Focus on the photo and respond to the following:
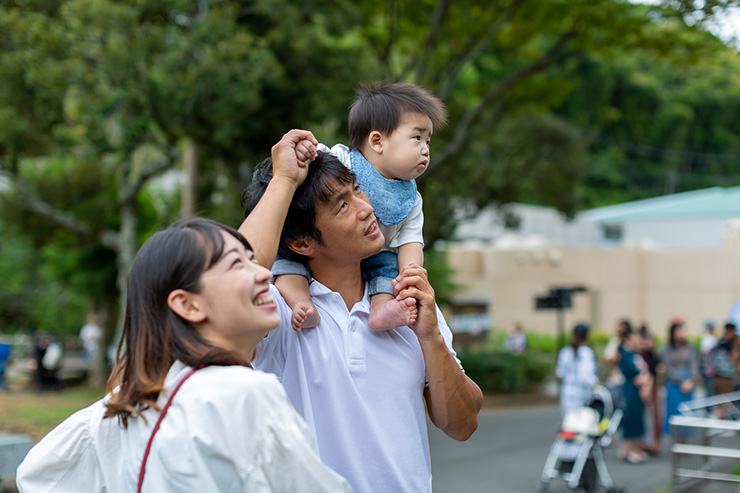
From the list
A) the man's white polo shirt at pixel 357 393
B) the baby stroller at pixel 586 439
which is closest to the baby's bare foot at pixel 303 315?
the man's white polo shirt at pixel 357 393

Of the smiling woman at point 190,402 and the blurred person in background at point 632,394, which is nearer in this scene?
the smiling woman at point 190,402

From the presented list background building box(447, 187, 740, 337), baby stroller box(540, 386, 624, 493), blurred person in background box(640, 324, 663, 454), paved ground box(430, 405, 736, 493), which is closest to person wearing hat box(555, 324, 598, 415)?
baby stroller box(540, 386, 624, 493)

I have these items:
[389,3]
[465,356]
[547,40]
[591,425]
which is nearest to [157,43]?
[389,3]

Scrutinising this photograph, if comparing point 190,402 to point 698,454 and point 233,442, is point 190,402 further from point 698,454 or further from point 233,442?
point 698,454

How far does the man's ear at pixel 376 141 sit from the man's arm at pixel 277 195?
240mm

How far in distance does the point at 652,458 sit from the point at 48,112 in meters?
9.71

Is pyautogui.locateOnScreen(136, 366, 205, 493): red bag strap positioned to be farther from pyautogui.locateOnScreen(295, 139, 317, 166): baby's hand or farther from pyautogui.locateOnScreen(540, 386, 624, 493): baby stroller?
pyautogui.locateOnScreen(540, 386, 624, 493): baby stroller

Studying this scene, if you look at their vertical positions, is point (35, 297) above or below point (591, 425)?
above

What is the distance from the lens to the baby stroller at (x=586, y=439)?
773 cm

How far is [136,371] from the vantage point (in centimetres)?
155

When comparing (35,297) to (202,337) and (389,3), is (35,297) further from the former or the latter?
(202,337)

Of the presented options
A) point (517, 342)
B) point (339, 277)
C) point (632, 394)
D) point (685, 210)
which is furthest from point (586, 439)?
point (685, 210)

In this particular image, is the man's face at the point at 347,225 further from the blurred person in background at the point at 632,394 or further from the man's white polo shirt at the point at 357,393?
the blurred person in background at the point at 632,394

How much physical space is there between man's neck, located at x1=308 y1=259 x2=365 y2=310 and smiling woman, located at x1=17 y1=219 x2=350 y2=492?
39 cm
